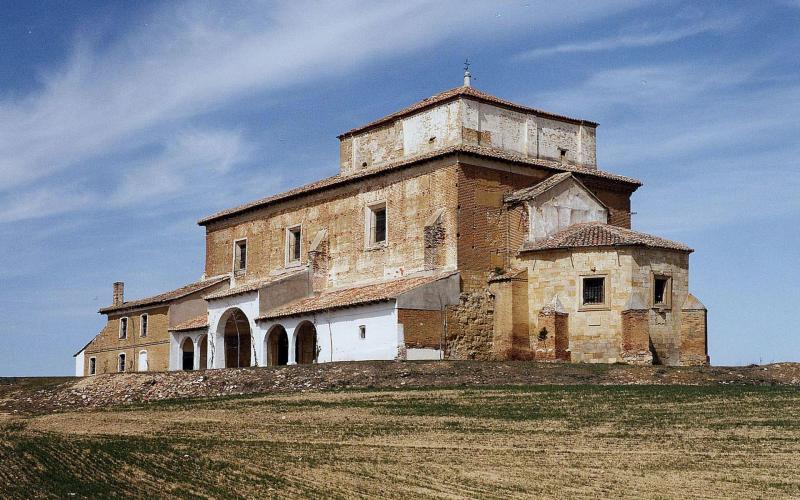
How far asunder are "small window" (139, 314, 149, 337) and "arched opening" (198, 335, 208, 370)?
389 centimetres

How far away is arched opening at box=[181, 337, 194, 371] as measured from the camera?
48875 millimetres

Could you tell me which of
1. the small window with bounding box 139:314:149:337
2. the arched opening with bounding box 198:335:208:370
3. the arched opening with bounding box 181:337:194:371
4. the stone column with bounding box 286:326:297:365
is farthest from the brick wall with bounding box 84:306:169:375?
the stone column with bounding box 286:326:297:365

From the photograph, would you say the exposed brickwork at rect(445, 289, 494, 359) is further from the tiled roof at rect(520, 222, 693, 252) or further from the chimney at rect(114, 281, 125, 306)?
the chimney at rect(114, 281, 125, 306)

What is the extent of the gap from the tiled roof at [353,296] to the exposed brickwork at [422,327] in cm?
77

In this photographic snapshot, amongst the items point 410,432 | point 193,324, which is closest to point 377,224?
point 193,324

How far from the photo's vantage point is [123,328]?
174ft

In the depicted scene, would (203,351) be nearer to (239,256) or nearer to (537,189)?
(239,256)

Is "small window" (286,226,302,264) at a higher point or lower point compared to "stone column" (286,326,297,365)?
higher

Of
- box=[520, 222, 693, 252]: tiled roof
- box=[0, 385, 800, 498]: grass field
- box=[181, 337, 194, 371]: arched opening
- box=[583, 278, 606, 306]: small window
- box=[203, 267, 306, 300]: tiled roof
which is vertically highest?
box=[520, 222, 693, 252]: tiled roof

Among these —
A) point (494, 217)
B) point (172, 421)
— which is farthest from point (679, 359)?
point (172, 421)

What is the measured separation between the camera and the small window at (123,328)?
52719 mm

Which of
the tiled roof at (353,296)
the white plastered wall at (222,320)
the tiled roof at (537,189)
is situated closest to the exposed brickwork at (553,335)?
the tiled roof at (353,296)

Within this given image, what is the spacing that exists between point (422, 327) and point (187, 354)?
52.8 feet

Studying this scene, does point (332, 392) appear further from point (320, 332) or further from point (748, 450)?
point (748, 450)
